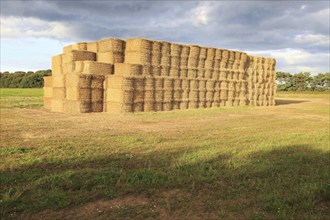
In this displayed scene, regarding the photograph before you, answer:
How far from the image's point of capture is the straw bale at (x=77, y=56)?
18.1 meters

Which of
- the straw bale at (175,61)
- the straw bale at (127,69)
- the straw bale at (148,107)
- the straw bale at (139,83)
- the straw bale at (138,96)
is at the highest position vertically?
the straw bale at (175,61)

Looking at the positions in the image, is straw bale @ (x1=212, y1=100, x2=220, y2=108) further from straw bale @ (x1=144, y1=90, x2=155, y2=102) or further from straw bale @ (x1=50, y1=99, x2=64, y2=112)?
straw bale @ (x1=50, y1=99, x2=64, y2=112)

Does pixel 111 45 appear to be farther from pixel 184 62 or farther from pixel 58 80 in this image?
pixel 184 62

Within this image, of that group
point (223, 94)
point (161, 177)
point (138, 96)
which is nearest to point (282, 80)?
point (223, 94)

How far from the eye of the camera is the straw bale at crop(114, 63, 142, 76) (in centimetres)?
1755

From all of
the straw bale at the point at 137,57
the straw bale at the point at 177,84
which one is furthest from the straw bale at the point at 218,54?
the straw bale at the point at 137,57

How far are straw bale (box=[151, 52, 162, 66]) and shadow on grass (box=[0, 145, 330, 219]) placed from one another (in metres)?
12.5

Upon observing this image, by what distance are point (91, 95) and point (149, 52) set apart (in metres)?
4.54

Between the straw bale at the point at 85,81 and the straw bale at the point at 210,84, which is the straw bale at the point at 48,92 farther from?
the straw bale at the point at 210,84

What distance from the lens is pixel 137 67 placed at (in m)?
17.9

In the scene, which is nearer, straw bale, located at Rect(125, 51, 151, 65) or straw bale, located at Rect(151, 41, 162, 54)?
straw bale, located at Rect(125, 51, 151, 65)

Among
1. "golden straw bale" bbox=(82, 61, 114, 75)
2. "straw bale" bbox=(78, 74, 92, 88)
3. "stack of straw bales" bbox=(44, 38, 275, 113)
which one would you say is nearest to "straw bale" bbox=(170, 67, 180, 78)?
"stack of straw bales" bbox=(44, 38, 275, 113)

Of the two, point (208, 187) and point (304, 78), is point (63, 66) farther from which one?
point (304, 78)

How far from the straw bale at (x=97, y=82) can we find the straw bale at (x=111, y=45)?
2.12 m
